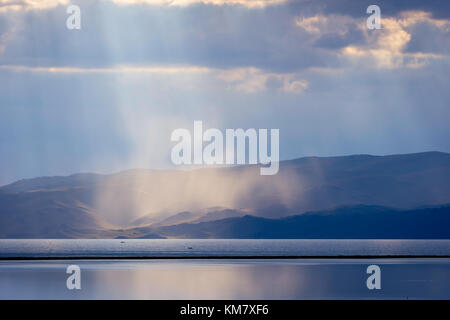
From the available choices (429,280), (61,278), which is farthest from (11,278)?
(429,280)

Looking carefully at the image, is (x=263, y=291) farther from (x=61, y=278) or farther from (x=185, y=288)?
(x=61, y=278)
